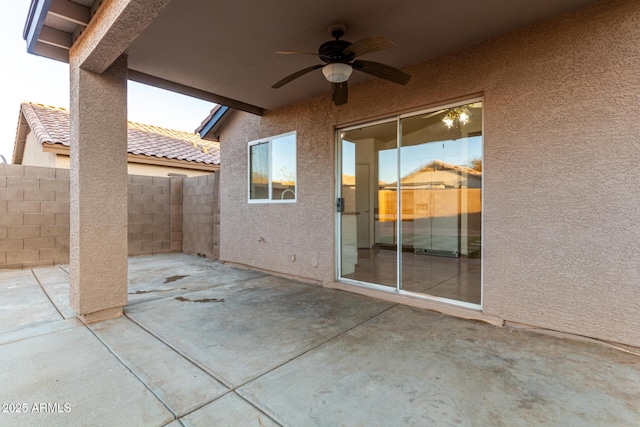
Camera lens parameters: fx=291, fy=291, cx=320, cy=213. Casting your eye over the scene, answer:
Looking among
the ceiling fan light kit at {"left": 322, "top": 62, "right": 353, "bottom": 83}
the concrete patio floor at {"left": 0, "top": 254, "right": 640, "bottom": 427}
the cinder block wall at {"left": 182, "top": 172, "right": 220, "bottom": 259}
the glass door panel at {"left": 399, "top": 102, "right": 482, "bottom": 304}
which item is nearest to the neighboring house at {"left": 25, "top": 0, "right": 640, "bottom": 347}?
the ceiling fan light kit at {"left": 322, "top": 62, "right": 353, "bottom": 83}

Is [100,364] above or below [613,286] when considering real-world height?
below

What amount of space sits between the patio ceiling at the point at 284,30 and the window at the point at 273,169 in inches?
56.4

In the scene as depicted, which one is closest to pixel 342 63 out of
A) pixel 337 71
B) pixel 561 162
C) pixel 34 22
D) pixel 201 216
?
pixel 337 71

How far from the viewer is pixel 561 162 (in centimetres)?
264

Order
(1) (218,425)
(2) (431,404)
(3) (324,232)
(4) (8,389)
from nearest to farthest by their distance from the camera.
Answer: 1. (1) (218,425)
2. (2) (431,404)
3. (4) (8,389)
4. (3) (324,232)

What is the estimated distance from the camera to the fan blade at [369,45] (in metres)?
2.31

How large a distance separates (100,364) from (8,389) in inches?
19.1

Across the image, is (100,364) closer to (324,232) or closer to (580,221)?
(324,232)

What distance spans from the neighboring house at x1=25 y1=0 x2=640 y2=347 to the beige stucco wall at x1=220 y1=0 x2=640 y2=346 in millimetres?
10

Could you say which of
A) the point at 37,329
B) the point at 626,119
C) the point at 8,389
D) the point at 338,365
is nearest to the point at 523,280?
the point at 626,119

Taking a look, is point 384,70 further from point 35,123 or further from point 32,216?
point 35,123

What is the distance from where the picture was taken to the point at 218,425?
1.61 m

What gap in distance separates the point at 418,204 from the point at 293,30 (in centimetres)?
565

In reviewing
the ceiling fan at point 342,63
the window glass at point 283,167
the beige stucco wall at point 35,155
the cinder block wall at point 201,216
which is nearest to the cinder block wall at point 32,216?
the beige stucco wall at point 35,155
